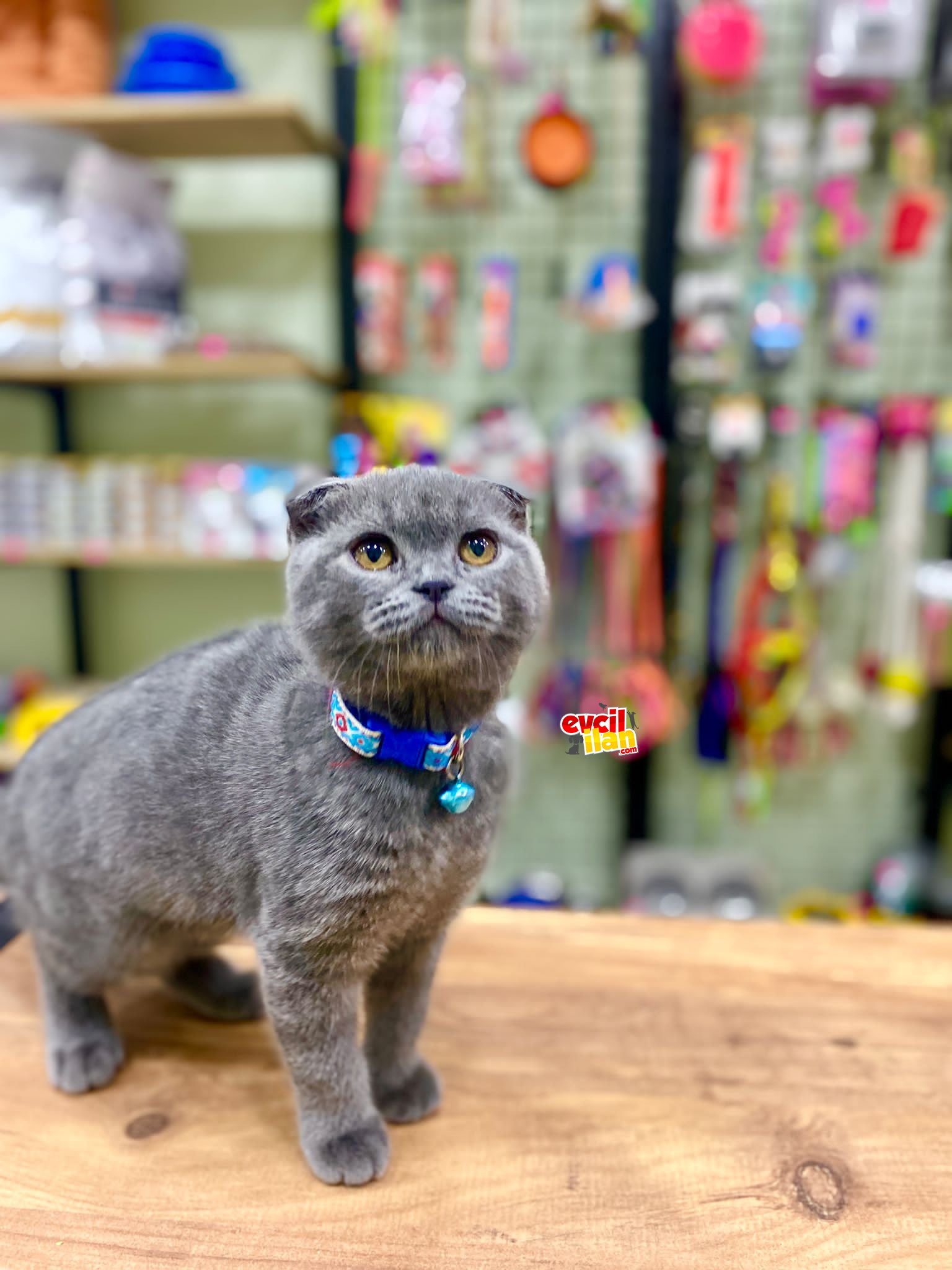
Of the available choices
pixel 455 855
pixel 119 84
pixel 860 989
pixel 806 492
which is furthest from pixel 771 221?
pixel 455 855

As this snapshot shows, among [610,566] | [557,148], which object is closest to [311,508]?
[610,566]

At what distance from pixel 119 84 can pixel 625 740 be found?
142 centimetres

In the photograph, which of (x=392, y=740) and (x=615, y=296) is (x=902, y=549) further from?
(x=392, y=740)

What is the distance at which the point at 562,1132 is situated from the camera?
63 cm

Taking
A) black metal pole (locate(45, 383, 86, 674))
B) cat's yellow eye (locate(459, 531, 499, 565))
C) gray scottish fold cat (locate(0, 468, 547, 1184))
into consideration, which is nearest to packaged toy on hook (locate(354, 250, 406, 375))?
black metal pole (locate(45, 383, 86, 674))

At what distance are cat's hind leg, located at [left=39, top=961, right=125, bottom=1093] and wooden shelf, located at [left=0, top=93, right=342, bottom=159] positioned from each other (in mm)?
1138

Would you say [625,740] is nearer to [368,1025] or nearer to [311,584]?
[311,584]

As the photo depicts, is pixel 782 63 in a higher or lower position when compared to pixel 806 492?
higher

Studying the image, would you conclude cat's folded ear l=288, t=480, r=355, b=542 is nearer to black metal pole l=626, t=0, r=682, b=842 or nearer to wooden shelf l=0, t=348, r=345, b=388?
wooden shelf l=0, t=348, r=345, b=388

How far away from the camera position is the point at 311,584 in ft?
1.55

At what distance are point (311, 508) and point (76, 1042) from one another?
475mm

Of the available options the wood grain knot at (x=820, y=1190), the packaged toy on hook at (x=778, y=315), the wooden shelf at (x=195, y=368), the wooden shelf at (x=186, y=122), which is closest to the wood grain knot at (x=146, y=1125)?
the wood grain knot at (x=820, y=1190)

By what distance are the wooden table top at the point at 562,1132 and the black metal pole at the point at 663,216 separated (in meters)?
0.85

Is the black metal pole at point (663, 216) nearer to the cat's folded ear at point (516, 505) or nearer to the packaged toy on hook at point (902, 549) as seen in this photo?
the packaged toy on hook at point (902, 549)
